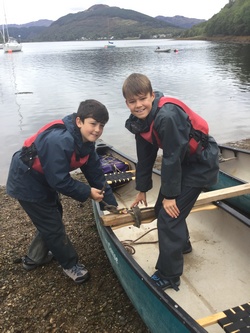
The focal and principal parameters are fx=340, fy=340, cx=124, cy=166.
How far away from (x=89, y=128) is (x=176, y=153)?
98 centimetres

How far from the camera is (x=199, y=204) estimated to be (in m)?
4.23

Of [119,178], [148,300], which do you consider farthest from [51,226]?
[119,178]

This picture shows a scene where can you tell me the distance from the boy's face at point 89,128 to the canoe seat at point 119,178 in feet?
8.73

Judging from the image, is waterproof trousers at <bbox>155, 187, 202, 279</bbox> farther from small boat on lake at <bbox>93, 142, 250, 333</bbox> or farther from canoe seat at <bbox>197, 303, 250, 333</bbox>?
canoe seat at <bbox>197, 303, 250, 333</bbox>

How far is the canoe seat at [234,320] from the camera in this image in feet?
9.19

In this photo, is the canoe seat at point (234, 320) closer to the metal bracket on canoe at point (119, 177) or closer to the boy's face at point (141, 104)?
the boy's face at point (141, 104)

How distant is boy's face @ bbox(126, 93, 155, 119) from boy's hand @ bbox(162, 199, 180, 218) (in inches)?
34.2

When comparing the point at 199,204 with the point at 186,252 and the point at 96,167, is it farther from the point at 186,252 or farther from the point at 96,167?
the point at 96,167

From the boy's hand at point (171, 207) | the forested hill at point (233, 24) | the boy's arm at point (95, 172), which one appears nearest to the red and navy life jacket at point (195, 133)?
the boy's hand at point (171, 207)

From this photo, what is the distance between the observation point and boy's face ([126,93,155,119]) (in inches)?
124

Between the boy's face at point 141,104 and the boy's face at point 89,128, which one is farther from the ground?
the boy's face at point 141,104

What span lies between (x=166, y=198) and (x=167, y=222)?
1.03 feet

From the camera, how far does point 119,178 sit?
6.30 metres

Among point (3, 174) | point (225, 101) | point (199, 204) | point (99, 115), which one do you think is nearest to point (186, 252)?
point (199, 204)
